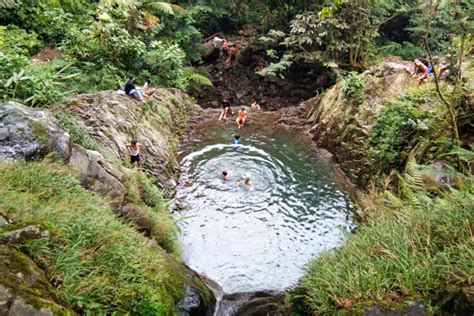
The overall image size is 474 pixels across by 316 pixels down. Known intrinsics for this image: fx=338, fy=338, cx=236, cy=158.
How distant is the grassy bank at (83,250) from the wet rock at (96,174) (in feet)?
3.52

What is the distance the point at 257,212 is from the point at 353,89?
22.3ft

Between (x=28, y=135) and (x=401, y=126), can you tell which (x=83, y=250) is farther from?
(x=401, y=126)

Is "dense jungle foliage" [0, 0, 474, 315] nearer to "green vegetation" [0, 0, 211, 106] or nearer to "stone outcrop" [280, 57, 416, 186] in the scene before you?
"green vegetation" [0, 0, 211, 106]

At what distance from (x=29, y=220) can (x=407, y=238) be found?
14.9 feet

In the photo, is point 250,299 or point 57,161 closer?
point 57,161

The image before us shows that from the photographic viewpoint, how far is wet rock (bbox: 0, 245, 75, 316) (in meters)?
2.75

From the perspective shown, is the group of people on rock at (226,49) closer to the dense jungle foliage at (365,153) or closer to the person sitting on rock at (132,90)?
the dense jungle foliage at (365,153)

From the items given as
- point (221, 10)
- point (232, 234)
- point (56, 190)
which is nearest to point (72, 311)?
point (56, 190)

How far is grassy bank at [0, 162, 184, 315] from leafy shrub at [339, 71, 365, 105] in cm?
1042

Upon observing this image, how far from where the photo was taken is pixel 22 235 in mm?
3332

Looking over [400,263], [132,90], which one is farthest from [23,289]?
[132,90]

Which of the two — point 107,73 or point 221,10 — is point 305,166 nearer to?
point 107,73

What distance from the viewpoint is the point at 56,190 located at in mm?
4727

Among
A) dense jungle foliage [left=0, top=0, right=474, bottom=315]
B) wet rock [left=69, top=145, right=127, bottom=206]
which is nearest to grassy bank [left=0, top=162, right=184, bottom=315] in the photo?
dense jungle foliage [left=0, top=0, right=474, bottom=315]
